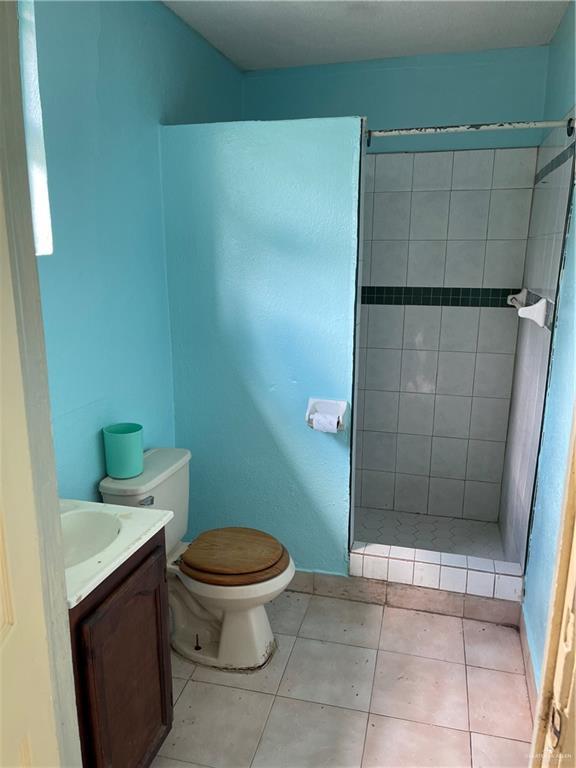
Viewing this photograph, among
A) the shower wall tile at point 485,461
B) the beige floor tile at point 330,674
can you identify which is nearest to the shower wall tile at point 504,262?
the shower wall tile at point 485,461

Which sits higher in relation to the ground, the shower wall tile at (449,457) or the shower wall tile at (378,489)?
the shower wall tile at (449,457)

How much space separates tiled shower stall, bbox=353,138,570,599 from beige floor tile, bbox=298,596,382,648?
462mm

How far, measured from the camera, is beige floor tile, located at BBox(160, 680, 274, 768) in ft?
5.92

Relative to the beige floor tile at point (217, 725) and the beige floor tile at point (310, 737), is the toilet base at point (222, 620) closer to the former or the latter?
the beige floor tile at point (217, 725)

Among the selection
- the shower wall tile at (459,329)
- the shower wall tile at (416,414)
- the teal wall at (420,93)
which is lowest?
the shower wall tile at (416,414)

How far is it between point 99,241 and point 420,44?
186 centimetres

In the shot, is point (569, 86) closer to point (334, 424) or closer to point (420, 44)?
point (420, 44)

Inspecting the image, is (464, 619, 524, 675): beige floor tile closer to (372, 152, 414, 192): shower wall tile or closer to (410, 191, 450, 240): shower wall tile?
(410, 191, 450, 240): shower wall tile

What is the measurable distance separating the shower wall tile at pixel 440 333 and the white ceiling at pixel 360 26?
52 cm

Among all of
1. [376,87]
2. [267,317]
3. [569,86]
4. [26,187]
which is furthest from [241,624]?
[376,87]

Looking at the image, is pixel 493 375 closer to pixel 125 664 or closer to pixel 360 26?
pixel 360 26

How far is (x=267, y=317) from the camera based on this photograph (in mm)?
2430

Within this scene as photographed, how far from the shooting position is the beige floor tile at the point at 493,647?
2209mm

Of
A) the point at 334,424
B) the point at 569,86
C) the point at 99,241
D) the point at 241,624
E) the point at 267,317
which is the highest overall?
the point at 569,86
